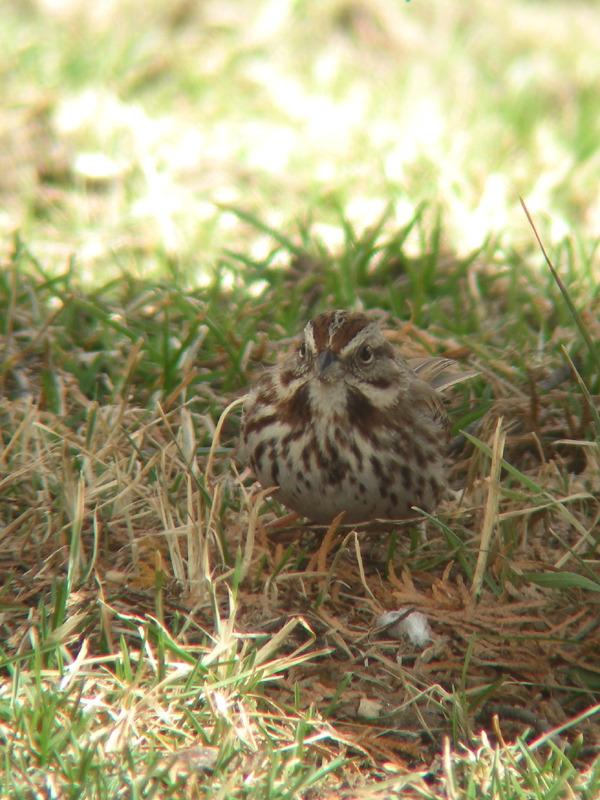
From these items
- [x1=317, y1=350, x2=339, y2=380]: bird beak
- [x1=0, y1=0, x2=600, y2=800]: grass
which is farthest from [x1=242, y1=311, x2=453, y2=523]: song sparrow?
[x1=0, y1=0, x2=600, y2=800]: grass

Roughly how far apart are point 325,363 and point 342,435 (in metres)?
0.23

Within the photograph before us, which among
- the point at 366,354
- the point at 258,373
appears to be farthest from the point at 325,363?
the point at 258,373

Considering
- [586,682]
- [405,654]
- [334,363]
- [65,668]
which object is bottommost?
[586,682]

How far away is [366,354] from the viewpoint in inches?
140

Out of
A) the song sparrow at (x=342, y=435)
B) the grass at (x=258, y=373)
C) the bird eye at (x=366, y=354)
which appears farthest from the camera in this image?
the bird eye at (x=366, y=354)

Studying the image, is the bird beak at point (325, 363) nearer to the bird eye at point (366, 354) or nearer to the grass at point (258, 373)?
the bird eye at point (366, 354)

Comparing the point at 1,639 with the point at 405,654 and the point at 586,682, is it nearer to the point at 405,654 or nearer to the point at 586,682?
the point at 405,654

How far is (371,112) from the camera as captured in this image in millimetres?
7109

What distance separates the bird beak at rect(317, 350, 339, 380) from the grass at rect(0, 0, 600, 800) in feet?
1.18

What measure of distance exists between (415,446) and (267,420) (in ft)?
1.60

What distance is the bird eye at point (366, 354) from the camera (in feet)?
11.6

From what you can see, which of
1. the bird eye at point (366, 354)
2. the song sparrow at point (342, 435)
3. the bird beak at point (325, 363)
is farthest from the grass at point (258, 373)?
the bird eye at point (366, 354)

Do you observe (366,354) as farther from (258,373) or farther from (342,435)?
(258,373)

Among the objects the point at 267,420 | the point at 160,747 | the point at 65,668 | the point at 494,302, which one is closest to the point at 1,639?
the point at 65,668
